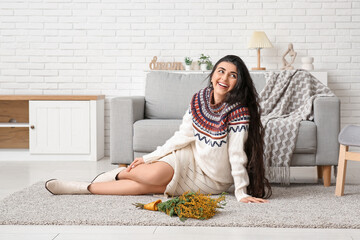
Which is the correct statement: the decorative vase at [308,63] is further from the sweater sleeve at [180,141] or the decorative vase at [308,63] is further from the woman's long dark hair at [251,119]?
the sweater sleeve at [180,141]

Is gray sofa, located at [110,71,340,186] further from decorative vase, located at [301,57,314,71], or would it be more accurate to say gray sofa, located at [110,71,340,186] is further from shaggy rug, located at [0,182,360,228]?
decorative vase, located at [301,57,314,71]

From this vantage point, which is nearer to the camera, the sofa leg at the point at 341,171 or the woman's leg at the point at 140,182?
the woman's leg at the point at 140,182

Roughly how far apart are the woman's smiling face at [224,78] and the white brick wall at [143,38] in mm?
2407

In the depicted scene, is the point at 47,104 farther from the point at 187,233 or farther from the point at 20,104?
the point at 187,233

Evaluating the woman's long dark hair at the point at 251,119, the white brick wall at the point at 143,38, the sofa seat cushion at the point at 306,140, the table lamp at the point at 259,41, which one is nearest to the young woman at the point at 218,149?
the woman's long dark hair at the point at 251,119

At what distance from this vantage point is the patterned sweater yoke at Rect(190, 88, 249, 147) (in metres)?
2.55

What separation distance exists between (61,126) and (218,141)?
2428 mm

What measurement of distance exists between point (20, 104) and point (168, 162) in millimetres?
2845

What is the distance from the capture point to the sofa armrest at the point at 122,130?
344cm

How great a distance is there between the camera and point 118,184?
273 centimetres

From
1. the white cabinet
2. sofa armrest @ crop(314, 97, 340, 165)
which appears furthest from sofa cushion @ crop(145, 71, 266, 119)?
the white cabinet

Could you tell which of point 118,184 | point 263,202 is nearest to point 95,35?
point 118,184

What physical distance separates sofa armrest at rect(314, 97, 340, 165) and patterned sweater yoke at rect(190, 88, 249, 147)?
0.84 meters

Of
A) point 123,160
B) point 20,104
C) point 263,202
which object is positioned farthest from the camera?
point 20,104
